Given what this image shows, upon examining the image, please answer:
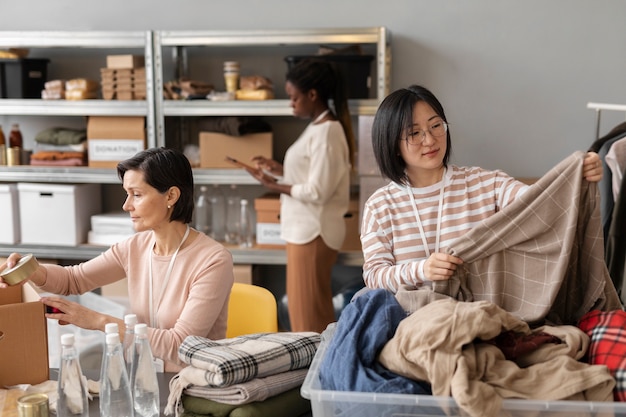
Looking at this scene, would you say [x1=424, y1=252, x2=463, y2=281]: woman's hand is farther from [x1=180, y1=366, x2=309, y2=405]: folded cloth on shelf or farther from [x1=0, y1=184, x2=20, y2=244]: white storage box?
[x1=0, y1=184, x2=20, y2=244]: white storage box

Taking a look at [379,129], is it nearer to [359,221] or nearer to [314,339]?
[314,339]

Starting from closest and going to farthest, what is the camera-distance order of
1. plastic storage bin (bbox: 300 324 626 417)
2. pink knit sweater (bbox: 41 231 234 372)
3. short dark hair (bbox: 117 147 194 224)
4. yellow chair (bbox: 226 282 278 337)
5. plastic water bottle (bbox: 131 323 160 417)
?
1. plastic storage bin (bbox: 300 324 626 417)
2. plastic water bottle (bbox: 131 323 160 417)
3. pink knit sweater (bbox: 41 231 234 372)
4. short dark hair (bbox: 117 147 194 224)
5. yellow chair (bbox: 226 282 278 337)

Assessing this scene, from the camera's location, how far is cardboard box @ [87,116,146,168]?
4168mm

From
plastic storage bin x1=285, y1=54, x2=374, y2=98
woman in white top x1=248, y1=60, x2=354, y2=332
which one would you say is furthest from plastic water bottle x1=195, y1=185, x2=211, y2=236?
plastic storage bin x1=285, y1=54, x2=374, y2=98

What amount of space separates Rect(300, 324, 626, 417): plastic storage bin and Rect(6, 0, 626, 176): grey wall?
3.00 meters

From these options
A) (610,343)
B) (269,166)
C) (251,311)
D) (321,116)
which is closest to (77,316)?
(251,311)

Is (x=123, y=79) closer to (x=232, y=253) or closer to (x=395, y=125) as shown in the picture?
(x=232, y=253)

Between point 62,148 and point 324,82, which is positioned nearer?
point 324,82

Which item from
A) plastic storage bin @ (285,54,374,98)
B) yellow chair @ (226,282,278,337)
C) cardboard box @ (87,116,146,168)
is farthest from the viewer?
cardboard box @ (87,116,146,168)

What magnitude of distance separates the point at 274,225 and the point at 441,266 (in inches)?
98.5

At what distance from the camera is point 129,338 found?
1.67 m

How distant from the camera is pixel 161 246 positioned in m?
2.22

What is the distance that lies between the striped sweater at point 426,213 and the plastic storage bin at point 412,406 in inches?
22.5

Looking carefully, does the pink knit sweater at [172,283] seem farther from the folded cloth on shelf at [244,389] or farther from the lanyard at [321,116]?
the lanyard at [321,116]
